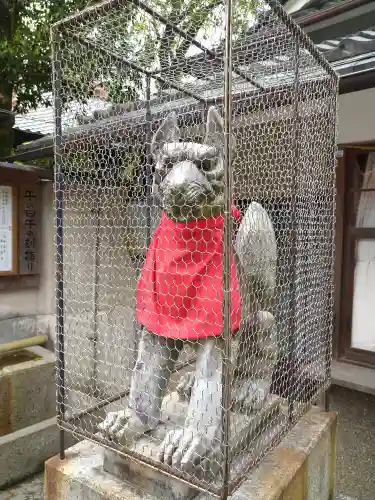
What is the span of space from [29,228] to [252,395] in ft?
11.1

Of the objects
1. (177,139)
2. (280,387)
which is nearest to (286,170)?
(177,139)

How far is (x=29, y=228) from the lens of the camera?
4684mm

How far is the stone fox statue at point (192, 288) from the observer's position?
1760mm

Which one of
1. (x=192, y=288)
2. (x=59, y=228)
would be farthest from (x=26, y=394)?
(x=192, y=288)

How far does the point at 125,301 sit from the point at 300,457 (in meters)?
2.95

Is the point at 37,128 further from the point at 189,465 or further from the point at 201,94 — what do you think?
the point at 189,465

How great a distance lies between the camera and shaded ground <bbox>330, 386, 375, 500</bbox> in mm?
3402

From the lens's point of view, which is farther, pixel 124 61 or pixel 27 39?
pixel 27 39

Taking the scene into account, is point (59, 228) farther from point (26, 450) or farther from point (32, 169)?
point (32, 169)

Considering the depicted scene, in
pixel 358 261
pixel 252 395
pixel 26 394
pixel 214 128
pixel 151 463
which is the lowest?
pixel 26 394

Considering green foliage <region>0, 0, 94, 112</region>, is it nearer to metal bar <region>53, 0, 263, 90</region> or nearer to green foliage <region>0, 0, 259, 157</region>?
green foliage <region>0, 0, 259, 157</region>

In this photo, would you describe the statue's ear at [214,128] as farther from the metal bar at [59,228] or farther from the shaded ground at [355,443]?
the shaded ground at [355,443]

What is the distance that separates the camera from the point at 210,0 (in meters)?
2.43

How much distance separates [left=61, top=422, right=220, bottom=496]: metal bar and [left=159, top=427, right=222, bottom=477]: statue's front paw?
2 centimetres
